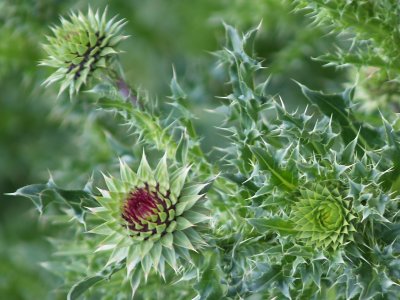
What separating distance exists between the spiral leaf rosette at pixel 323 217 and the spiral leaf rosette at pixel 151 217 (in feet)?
1.44

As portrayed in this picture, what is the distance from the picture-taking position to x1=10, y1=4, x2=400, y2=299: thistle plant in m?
2.72

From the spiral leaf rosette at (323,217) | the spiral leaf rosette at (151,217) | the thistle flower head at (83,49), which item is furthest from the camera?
the thistle flower head at (83,49)

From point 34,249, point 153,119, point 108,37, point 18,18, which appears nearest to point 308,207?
point 153,119

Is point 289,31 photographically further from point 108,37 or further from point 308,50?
point 108,37

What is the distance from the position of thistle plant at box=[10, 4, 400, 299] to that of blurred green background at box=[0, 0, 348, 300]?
116 centimetres

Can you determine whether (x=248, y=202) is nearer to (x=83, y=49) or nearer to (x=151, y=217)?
Result: (x=151, y=217)

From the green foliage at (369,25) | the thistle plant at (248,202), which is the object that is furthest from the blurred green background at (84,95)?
the thistle plant at (248,202)

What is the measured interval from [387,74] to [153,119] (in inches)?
50.1

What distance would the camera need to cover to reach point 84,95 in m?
4.60

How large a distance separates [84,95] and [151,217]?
2127 mm

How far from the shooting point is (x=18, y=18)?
4.96 m

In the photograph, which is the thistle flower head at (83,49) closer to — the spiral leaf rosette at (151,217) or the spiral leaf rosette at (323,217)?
the spiral leaf rosette at (151,217)

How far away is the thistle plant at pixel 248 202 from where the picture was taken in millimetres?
2725

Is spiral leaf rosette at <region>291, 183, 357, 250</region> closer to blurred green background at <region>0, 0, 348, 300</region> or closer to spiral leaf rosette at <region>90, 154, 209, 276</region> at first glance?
spiral leaf rosette at <region>90, 154, 209, 276</region>
